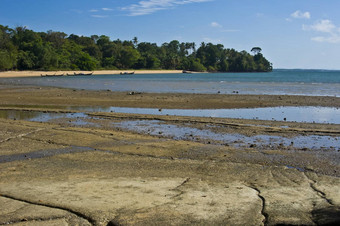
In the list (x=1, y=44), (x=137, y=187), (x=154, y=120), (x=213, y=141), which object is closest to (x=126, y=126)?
(x=154, y=120)

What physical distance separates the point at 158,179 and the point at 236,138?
5690 mm

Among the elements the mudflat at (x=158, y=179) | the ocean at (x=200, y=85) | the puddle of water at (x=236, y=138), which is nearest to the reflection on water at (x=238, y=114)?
the mudflat at (x=158, y=179)

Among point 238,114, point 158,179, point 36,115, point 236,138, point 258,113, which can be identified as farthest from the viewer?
point 258,113

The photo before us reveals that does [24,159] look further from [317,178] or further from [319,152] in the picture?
[319,152]

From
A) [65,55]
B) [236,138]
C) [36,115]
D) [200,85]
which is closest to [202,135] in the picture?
[236,138]

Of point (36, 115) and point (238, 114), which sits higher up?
point (238, 114)

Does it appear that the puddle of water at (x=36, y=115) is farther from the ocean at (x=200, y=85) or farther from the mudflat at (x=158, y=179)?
the ocean at (x=200, y=85)

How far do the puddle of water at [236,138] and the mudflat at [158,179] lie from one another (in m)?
0.21

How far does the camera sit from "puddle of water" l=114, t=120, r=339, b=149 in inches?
451

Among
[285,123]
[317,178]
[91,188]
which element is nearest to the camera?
[91,188]

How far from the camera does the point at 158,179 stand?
732cm

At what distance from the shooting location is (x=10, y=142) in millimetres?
11055

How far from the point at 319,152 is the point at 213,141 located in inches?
122

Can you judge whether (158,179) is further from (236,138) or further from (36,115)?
(36,115)
